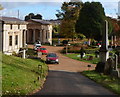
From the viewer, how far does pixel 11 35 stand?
35875 millimetres

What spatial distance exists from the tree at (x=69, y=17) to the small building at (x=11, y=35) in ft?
66.7

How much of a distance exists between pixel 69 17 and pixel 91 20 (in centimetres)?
1281

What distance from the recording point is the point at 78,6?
66625 mm

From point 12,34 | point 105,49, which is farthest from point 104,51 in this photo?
point 12,34

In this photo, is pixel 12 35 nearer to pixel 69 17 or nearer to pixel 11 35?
pixel 11 35

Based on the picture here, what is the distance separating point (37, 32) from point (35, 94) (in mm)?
59584

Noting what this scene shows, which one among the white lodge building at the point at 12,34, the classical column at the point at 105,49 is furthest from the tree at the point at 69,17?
the classical column at the point at 105,49

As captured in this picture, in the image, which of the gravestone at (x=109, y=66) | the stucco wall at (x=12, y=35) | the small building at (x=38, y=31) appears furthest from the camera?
the small building at (x=38, y=31)

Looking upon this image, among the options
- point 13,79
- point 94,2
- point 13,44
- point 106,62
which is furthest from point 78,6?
point 13,79

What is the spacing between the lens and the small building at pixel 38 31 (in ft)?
221

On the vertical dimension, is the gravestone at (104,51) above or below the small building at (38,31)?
below

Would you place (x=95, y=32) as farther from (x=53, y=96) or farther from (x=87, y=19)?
(x=53, y=96)

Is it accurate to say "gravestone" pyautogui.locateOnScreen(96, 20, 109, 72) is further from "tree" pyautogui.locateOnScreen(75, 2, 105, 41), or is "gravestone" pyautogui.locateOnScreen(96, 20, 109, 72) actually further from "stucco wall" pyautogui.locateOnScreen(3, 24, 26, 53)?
"tree" pyautogui.locateOnScreen(75, 2, 105, 41)

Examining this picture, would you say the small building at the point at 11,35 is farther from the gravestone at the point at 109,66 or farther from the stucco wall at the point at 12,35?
the gravestone at the point at 109,66
